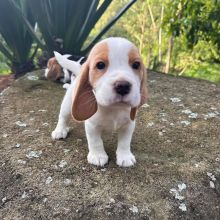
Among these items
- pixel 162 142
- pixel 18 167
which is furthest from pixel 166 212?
pixel 18 167

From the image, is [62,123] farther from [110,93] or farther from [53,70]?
[53,70]

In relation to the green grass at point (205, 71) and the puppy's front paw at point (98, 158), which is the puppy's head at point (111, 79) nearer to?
the puppy's front paw at point (98, 158)

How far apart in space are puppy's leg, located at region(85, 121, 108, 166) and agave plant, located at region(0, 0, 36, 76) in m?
1.57

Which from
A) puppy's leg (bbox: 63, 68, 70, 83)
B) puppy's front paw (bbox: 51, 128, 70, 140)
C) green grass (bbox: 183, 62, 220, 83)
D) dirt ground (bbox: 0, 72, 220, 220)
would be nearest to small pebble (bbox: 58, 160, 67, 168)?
dirt ground (bbox: 0, 72, 220, 220)

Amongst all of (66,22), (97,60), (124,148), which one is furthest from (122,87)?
(66,22)

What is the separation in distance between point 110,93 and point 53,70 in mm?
1608

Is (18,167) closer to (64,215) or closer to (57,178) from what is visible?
(57,178)

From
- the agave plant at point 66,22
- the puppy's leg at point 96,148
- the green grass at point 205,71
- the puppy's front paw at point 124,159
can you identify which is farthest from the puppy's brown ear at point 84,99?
the green grass at point 205,71

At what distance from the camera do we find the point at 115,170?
5.51ft

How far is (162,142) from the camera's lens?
1.97m

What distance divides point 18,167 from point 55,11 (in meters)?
1.62

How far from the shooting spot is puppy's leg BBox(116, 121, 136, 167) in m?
1.69

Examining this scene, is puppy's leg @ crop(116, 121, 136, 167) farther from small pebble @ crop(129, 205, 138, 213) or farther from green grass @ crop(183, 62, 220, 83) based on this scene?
green grass @ crop(183, 62, 220, 83)

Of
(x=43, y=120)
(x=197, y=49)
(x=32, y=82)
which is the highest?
(x=43, y=120)
